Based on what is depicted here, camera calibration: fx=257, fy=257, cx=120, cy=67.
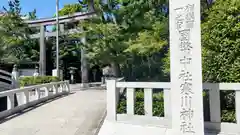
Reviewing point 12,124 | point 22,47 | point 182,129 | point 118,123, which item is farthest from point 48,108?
point 22,47

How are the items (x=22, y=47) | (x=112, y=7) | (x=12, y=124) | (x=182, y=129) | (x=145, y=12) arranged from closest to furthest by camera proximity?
(x=182, y=129), (x=12, y=124), (x=145, y=12), (x=112, y=7), (x=22, y=47)

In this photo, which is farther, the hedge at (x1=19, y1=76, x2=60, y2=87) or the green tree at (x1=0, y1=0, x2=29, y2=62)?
the green tree at (x1=0, y1=0, x2=29, y2=62)

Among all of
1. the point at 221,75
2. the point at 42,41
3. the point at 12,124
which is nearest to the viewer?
the point at 221,75

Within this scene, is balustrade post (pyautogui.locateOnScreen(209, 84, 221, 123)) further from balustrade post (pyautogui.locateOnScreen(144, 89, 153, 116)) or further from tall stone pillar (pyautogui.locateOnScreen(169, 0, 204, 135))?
balustrade post (pyautogui.locateOnScreen(144, 89, 153, 116))

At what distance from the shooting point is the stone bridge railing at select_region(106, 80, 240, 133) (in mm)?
5586

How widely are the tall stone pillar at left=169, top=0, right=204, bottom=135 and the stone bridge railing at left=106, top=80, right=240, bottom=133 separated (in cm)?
28

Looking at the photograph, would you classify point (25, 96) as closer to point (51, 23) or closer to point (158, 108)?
point (158, 108)

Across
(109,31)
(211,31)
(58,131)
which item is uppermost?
(109,31)

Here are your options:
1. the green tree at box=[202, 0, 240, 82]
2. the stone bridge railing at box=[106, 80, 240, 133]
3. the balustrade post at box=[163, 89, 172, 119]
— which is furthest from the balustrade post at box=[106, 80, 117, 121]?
the green tree at box=[202, 0, 240, 82]

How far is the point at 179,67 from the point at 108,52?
8.65 metres

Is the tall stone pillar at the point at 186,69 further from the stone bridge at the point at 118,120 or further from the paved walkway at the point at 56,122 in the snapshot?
the paved walkway at the point at 56,122

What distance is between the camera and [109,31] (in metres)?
13.4

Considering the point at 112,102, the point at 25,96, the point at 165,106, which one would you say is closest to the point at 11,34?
the point at 25,96

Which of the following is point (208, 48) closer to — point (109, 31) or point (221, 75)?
point (221, 75)
